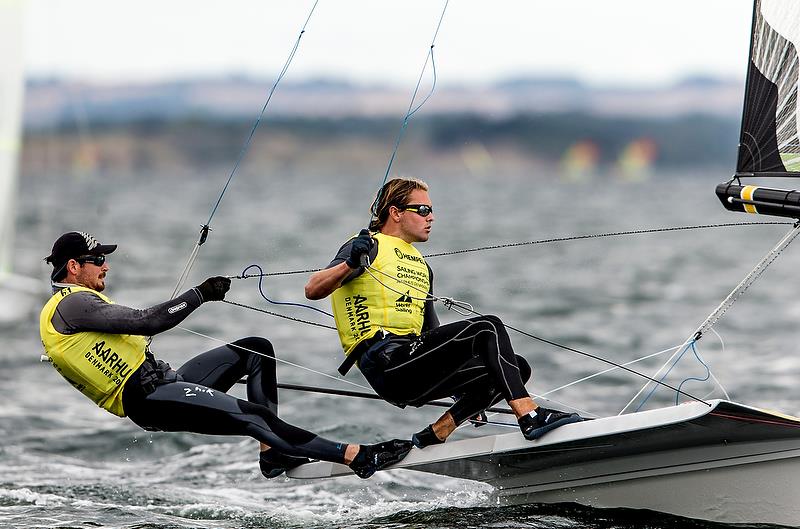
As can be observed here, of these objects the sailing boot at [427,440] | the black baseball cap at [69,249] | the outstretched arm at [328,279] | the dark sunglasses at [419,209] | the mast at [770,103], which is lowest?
the sailing boot at [427,440]

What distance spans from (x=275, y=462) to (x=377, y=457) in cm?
54

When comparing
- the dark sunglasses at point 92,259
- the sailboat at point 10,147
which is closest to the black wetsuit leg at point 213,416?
the dark sunglasses at point 92,259

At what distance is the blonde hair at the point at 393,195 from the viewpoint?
445 cm

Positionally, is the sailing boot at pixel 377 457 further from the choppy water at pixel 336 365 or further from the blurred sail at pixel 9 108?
→ the blurred sail at pixel 9 108

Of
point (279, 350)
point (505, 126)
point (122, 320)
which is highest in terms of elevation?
point (505, 126)

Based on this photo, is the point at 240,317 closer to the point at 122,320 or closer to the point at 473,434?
the point at 473,434

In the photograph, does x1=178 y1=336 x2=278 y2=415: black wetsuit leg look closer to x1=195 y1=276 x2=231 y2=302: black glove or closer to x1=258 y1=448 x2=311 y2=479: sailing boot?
x1=258 y1=448 x2=311 y2=479: sailing boot

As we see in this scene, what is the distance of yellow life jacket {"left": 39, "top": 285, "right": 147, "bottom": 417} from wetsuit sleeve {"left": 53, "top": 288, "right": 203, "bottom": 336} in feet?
0.11

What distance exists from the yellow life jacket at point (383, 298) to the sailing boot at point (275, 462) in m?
0.60

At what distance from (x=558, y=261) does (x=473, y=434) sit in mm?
15949

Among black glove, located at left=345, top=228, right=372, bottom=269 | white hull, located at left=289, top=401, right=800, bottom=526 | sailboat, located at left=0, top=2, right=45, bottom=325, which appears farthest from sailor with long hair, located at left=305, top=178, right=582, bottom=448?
sailboat, located at left=0, top=2, right=45, bottom=325

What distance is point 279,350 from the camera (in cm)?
1030

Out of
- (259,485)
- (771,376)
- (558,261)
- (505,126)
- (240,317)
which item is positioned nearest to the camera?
(259,485)

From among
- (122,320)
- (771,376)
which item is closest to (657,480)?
(122,320)
